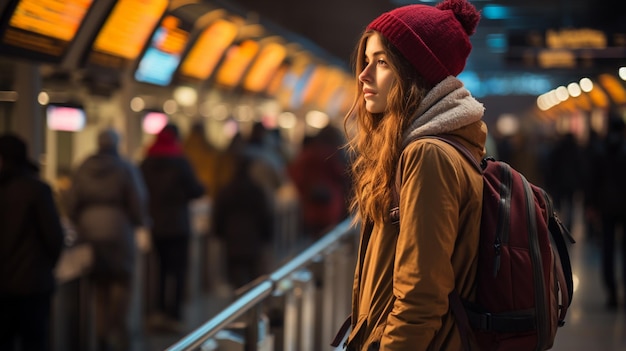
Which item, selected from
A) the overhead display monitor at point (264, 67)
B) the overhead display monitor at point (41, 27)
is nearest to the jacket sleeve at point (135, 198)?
the overhead display monitor at point (41, 27)

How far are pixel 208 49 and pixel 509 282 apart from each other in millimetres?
7682

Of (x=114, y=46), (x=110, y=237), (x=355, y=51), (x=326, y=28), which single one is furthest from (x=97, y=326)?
(x=326, y=28)

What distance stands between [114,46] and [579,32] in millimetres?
5699

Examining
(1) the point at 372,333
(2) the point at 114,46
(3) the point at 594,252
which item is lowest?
(3) the point at 594,252

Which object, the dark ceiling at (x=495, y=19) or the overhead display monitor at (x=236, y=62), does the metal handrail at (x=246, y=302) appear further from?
the overhead display monitor at (x=236, y=62)

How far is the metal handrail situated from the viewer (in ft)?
9.31

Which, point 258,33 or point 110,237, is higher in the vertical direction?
point 258,33

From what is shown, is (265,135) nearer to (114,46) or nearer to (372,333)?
(114,46)

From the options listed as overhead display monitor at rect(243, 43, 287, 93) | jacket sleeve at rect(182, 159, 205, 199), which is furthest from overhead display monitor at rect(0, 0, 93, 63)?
overhead display monitor at rect(243, 43, 287, 93)

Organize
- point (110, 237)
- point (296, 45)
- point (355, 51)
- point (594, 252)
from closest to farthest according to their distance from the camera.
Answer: point (355, 51), point (110, 237), point (594, 252), point (296, 45)

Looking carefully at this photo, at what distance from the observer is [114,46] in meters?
6.78

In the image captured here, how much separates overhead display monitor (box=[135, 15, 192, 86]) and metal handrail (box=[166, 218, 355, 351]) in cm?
300

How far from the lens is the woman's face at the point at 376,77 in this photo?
2.34 meters

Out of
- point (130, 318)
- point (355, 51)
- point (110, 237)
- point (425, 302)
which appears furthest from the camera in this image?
point (130, 318)
